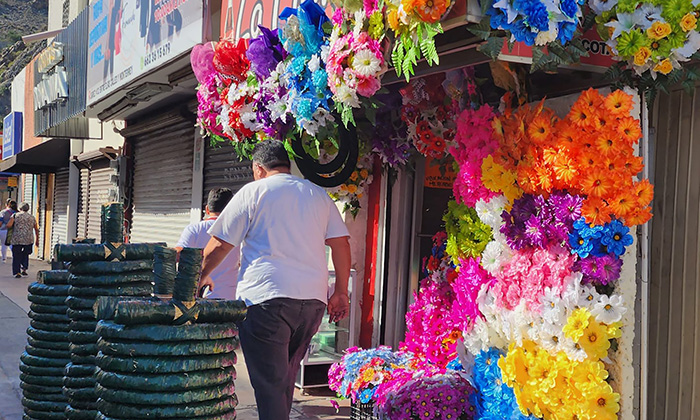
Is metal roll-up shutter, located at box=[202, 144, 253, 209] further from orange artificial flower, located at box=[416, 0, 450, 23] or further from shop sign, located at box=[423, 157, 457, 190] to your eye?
orange artificial flower, located at box=[416, 0, 450, 23]

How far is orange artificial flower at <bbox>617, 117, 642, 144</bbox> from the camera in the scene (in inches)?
127

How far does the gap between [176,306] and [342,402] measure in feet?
13.1

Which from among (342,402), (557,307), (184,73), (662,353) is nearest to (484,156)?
(557,307)

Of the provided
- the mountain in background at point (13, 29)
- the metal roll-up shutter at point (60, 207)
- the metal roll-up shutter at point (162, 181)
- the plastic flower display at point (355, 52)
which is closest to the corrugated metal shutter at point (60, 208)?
the metal roll-up shutter at point (60, 207)

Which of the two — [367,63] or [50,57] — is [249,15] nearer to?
[367,63]

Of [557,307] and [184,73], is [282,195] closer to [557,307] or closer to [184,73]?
[557,307]

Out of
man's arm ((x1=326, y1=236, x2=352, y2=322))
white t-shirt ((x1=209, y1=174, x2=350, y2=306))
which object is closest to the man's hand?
man's arm ((x1=326, y1=236, x2=352, y2=322))

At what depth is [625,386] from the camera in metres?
3.25

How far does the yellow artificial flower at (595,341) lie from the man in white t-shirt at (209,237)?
2.87 metres

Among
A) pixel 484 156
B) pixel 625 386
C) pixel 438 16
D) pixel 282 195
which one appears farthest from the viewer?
pixel 282 195

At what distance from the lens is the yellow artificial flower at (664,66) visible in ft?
10.3

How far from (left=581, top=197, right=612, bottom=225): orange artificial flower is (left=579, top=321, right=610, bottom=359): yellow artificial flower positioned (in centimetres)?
45

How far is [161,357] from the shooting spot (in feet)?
7.72

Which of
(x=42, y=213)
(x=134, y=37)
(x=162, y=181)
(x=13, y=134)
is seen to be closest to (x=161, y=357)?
(x=134, y=37)
